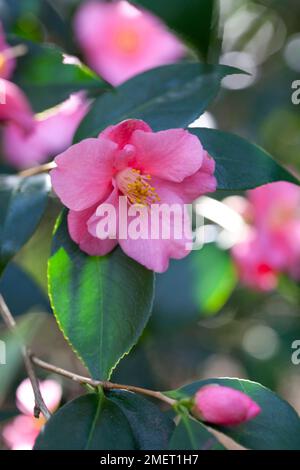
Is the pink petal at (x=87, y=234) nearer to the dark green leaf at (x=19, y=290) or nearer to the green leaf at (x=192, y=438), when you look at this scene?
the green leaf at (x=192, y=438)

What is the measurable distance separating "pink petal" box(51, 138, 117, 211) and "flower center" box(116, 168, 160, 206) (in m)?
0.03

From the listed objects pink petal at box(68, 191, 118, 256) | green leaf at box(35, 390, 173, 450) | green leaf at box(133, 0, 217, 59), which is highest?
green leaf at box(133, 0, 217, 59)

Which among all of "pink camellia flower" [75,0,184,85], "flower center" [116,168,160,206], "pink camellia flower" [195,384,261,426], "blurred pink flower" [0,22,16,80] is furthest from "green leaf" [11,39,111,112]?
"pink camellia flower" [195,384,261,426]

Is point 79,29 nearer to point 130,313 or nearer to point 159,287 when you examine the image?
point 159,287

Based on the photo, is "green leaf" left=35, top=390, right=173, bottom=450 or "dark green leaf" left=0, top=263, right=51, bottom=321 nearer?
"green leaf" left=35, top=390, right=173, bottom=450

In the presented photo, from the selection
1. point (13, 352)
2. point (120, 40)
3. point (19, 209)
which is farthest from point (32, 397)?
point (120, 40)

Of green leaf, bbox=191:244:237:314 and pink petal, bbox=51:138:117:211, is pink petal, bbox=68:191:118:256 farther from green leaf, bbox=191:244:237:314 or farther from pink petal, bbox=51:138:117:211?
green leaf, bbox=191:244:237:314

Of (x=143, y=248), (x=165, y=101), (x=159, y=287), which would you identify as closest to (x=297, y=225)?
(x=159, y=287)

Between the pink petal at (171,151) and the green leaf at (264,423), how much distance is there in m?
0.22

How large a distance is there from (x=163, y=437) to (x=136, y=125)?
1.04 ft

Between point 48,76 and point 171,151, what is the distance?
17.5 inches

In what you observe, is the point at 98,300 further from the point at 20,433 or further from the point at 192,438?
the point at 20,433

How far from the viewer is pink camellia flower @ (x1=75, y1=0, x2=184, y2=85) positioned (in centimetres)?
167

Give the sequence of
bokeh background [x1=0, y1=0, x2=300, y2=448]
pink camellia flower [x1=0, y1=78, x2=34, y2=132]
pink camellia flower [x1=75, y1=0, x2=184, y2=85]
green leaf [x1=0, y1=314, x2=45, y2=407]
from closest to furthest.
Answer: pink camellia flower [x1=0, y1=78, x2=34, y2=132], green leaf [x1=0, y1=314, x2=45, y2=407], bokeh background [x1=0, y1=0, x2=300, y2=448], pink camellia flower [x1=75, y1=0, x2=184, y2=85]
